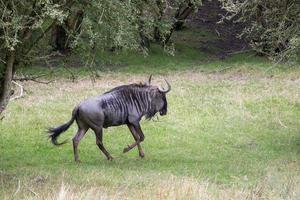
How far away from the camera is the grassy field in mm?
9930

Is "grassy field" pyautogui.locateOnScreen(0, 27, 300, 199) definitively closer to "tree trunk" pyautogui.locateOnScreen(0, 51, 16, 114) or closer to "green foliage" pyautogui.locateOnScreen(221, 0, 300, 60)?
"tree trunk" pyautogui.locateOnScreen(0, 51, 16, 114)

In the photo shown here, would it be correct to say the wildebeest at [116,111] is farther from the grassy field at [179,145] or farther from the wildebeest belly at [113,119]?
the grassy field at [179,145]

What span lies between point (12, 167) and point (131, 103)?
316 cm

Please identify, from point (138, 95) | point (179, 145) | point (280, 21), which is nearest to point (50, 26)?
point (138, 95)

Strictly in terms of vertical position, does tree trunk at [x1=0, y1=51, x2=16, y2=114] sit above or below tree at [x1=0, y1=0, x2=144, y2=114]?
below

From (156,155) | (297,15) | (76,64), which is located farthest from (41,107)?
(76,64)

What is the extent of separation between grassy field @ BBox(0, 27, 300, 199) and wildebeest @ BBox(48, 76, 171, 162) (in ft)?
2.00

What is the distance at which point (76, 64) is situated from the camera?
3359cm

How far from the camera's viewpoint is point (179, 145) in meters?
17.2

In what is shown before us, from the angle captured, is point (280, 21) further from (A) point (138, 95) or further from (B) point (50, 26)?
(B) point (50, 26)

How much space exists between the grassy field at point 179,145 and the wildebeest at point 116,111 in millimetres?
611

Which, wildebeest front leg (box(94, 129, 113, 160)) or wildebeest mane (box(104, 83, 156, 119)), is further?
wildebeest mane (box(104, 83, 156, 119))

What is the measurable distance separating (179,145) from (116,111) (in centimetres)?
273

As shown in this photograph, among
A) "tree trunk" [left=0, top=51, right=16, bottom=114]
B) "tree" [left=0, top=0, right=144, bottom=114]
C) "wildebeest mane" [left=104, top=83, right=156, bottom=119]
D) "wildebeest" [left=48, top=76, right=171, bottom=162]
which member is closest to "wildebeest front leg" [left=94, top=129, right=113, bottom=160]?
"wildebeest" [left=48, top=76, right=171, bottom=162]
